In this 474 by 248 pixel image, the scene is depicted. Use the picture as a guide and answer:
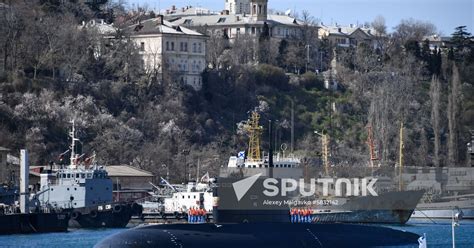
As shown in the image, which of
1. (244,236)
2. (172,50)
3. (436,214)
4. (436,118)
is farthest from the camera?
(172,50)

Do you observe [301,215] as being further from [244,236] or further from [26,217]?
[244,236]

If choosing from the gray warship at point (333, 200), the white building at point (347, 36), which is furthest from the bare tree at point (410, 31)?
the gray warship at point (333, 200)

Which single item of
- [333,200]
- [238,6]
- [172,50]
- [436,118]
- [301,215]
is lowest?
[301,215]

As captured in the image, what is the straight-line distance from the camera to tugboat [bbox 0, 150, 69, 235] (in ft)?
291

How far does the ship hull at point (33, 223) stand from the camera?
8831 centimetres

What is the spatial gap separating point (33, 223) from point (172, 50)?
2472 inches

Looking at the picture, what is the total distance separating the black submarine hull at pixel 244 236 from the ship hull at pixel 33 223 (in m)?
20.5

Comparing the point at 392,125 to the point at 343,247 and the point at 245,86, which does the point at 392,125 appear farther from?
the point at 343,247

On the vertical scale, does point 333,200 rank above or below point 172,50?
below

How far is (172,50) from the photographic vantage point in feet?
497

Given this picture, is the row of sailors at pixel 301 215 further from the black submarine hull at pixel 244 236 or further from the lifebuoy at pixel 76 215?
the black submarine hull at pixel 244 236

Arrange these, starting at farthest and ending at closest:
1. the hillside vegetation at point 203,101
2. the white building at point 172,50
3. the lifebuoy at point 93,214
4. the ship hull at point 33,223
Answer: the white building at point 172,50, the hillside vegetation at point 203,101, the lifebuoy at point 93,214, the ship hull at point 33,223

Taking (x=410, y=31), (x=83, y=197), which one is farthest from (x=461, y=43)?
(x=83, y=197)

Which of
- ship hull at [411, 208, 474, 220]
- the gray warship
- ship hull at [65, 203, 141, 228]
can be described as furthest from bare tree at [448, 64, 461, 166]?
ship hull at [65, 203, 141, 228]
